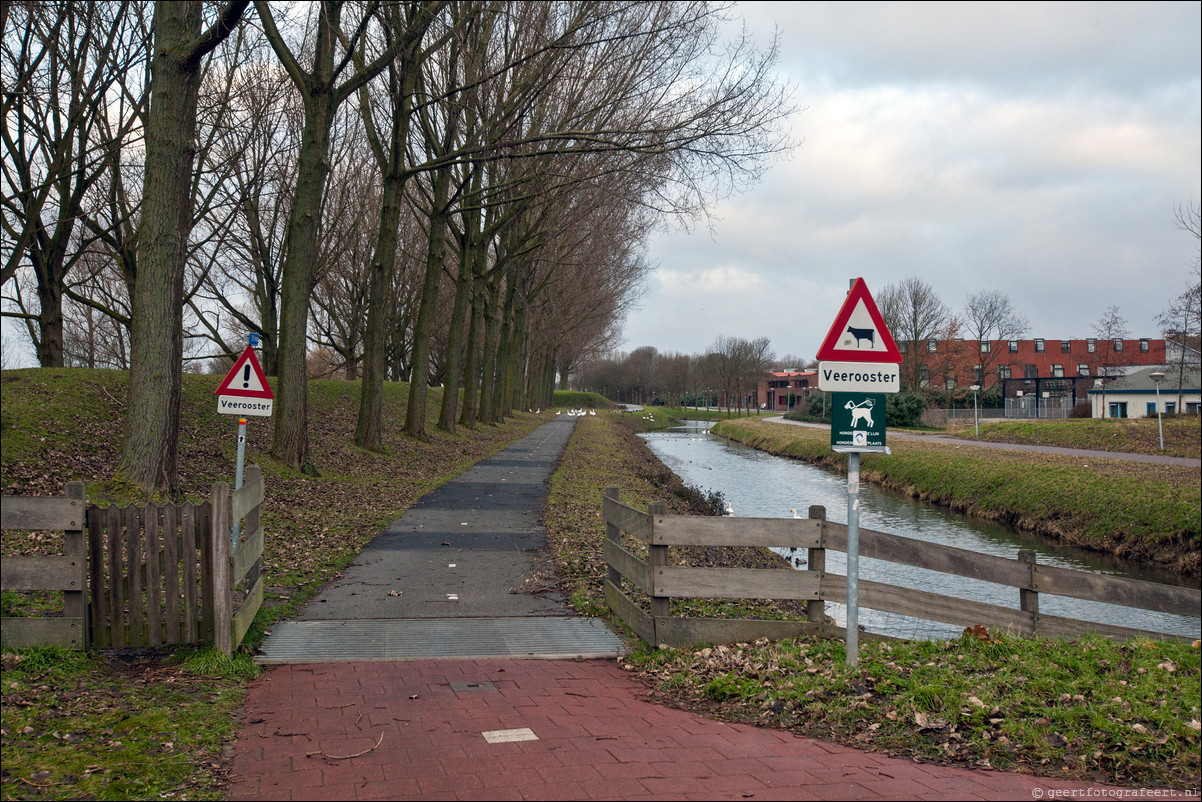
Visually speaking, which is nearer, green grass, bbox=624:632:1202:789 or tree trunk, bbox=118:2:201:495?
green grass, bbox=624:632:1202:789

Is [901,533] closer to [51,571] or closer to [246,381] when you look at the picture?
[246,381]

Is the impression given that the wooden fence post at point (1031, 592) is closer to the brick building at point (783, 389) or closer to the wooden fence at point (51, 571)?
the wooden fence at point (51, 571)

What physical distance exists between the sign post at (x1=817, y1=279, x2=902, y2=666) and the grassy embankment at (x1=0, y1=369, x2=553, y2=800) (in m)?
4.26

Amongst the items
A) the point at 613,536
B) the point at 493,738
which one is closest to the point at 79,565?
the point at 493,738

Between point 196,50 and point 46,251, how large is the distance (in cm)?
1404

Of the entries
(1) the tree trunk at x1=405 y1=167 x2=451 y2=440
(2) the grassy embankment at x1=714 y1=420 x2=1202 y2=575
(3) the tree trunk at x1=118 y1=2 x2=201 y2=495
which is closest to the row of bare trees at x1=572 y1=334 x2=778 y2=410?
(2) the grassy embankment at x1=714 y1=420 x2=1202 y2=575

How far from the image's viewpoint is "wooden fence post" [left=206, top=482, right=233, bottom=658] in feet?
20.1

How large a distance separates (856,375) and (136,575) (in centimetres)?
510

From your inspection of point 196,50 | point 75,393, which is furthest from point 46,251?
point 196,50

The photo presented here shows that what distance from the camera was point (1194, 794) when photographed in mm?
4230

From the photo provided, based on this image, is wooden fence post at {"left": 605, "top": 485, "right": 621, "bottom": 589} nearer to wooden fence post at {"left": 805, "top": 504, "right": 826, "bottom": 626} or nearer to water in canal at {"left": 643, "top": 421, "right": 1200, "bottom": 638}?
wooden fence post at {"left": 805, "top": 504, "right": 826, "bottom": 626}

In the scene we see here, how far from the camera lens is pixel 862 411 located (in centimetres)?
626

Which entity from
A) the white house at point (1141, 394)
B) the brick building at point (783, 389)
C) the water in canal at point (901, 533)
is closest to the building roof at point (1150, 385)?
the white house at point (1141, 394)

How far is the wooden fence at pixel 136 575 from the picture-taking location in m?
5.73
